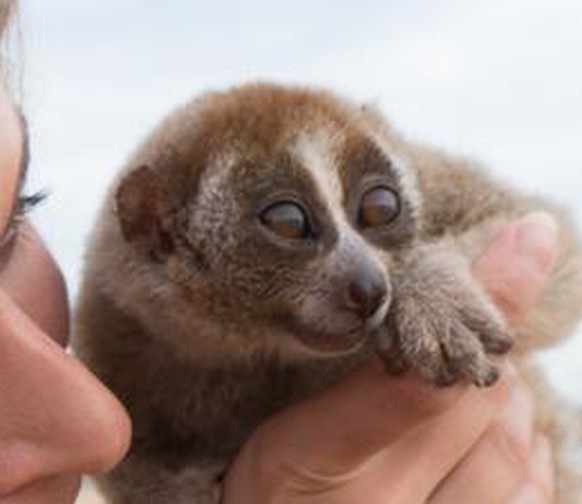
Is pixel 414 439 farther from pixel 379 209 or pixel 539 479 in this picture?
pixel 379 209

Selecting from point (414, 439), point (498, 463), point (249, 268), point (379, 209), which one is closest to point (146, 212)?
point (249, 268)

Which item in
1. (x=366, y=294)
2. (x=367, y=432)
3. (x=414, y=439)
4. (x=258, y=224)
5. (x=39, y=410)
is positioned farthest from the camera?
(x=414, y=439)

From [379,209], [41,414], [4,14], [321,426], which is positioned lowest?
[321,426]

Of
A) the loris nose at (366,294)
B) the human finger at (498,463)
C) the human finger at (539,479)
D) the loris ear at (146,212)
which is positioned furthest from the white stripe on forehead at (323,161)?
the human finger at (539,479)

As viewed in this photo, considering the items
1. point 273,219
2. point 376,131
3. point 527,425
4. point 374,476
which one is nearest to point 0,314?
point 273,219

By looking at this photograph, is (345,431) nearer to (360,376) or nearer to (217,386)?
(360,376)

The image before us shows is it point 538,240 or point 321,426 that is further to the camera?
point 538,240

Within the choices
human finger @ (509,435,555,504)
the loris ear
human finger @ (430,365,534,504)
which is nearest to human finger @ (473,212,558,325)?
human finger @ (430,365,534,504)
